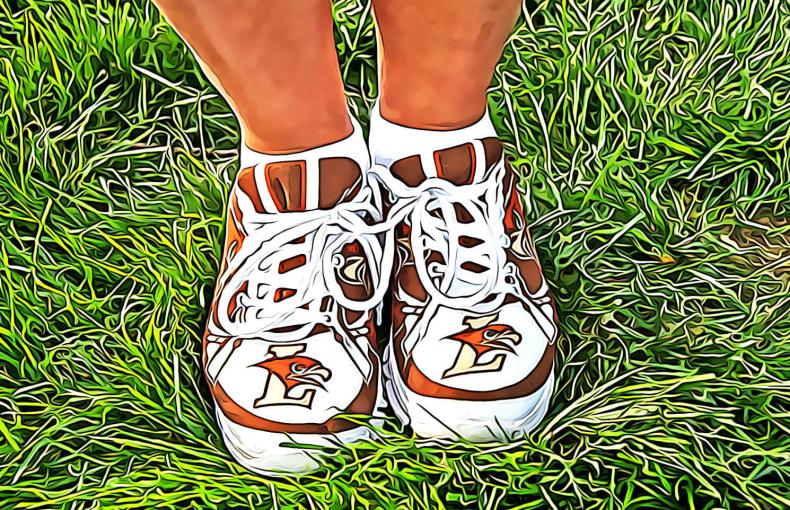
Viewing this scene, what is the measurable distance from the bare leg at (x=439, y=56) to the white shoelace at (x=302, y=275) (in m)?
0.10

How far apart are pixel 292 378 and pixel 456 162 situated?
0.85 feet

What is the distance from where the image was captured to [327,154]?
87 cm

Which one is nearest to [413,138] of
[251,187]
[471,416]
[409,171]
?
[409,171]

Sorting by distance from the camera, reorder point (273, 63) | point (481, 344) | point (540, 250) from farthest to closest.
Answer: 1. point (540, 250)
2. point (481, 344)
3. point (273, 63)

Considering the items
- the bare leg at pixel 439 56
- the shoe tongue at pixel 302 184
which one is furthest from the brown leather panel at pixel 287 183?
the bare leg at pixel 439 56

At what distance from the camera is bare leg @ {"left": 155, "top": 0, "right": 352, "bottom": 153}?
73 cm

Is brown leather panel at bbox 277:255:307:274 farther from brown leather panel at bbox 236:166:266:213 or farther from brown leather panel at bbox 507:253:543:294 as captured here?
brown leather panel at bbox 507:253:543:294

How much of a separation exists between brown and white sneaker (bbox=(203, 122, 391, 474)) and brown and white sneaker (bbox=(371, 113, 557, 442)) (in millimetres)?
30

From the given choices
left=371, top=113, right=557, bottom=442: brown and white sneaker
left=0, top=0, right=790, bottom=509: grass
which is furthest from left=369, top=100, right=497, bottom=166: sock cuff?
left=0, top=0, right=790, bottom=509: grass

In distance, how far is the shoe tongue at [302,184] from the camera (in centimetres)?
87

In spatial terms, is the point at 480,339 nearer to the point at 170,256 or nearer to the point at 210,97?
the point at 170,256

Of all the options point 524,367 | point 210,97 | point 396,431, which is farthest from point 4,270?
point 524,367

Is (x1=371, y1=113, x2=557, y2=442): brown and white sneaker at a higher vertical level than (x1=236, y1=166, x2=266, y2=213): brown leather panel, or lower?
lower

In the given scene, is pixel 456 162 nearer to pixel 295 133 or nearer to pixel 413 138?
pixel 413 138
